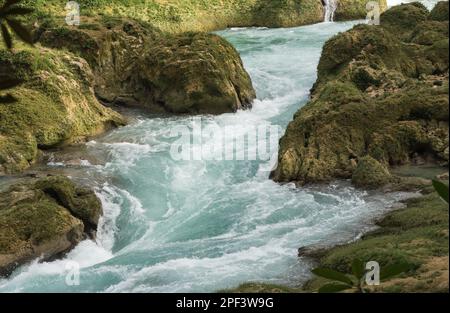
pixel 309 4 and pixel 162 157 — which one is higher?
pixel 309 4

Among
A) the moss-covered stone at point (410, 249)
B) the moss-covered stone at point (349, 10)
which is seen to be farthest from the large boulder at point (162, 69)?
the moss-covered stone at point (349, 10)

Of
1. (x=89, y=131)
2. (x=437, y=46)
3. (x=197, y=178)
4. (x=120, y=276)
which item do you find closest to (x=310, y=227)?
(x=120, y=276)

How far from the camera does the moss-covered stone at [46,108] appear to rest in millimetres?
15820

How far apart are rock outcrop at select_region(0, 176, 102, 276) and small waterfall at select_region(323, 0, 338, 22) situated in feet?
81.8

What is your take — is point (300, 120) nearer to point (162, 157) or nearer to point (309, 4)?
point (162, 157)

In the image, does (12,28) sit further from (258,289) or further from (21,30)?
(258,289)

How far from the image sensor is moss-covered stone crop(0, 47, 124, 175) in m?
15.8

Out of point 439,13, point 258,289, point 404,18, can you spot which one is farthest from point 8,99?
point 404,18

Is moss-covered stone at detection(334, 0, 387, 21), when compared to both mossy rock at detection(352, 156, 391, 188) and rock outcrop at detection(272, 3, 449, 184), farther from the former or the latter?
mossy rock at detection(352, 156, 391, 188)

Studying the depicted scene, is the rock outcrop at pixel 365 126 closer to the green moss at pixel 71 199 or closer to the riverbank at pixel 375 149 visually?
the riverbank at pixel 375 149

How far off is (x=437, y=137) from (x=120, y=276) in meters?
7.22

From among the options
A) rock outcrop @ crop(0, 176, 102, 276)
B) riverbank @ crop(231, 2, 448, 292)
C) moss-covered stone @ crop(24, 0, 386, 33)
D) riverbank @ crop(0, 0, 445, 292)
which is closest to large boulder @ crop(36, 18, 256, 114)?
riverbank @ crop(0, 0, 445, 292)

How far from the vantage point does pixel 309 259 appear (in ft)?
32.1
